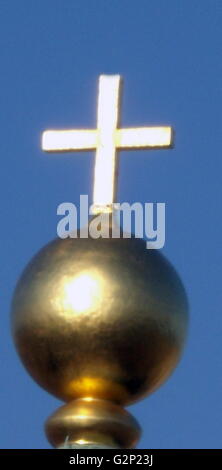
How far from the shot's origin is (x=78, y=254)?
→ 958 inches

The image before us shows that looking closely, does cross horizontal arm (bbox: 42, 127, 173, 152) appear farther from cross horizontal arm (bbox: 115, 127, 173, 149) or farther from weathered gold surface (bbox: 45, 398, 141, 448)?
weathered gold surface (bbox: 45, 398, 141, 448)

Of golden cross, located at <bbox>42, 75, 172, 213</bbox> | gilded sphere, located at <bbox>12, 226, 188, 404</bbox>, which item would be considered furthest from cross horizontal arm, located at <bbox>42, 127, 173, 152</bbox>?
gilded sphere, located at <bbox>12, 226, 188, 404</bbox>

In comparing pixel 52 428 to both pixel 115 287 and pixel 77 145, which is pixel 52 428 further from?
pixel 77 145

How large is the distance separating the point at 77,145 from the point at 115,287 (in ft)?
6.52

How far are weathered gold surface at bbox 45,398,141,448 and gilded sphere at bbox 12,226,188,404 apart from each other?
174mm

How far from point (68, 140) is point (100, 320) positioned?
235 cm

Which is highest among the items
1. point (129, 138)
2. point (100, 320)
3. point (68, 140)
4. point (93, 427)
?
point (68, 140)

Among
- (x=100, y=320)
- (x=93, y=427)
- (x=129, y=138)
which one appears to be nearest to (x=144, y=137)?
(x=129, y=138)

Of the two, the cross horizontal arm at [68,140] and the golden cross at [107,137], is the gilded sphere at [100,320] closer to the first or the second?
the golden cross at [107,137]

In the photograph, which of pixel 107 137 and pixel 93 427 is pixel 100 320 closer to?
pixel 93 427

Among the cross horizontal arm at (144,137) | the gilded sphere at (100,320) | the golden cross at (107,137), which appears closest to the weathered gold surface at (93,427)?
the gilded sphere at (100,320)

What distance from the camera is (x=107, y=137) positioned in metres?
25.5

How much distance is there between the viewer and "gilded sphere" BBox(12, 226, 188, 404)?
78.5 ft

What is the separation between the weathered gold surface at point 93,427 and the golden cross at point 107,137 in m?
2.14
